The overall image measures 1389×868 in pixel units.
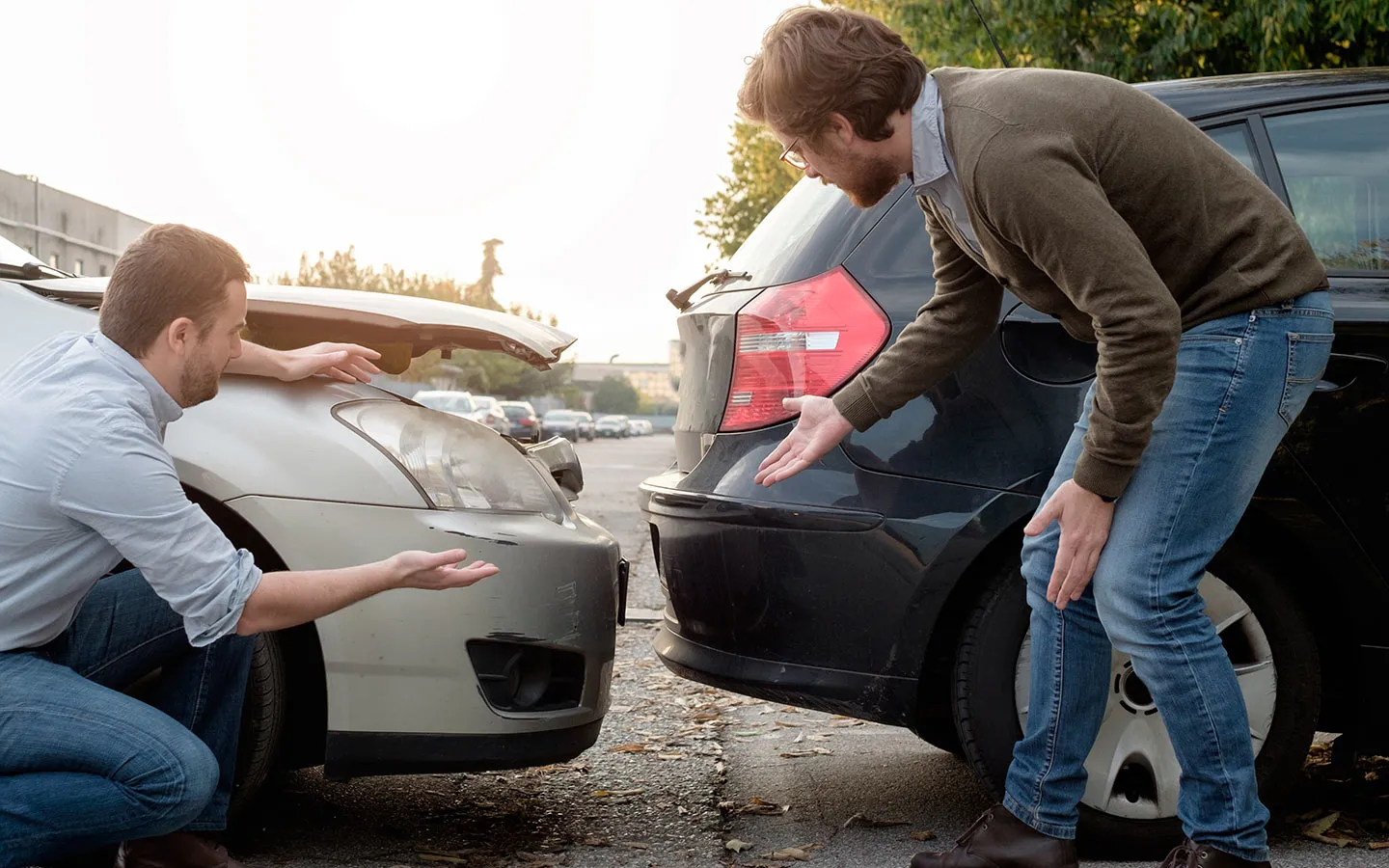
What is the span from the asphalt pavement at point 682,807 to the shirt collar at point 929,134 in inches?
58.8

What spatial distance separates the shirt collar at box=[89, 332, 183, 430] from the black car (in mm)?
1135

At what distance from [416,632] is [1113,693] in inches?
55.9

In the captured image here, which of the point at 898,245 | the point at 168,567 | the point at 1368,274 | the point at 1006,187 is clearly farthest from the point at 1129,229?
the point at 168,567

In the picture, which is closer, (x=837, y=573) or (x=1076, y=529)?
(x=1076, y=529)

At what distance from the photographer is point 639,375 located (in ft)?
593

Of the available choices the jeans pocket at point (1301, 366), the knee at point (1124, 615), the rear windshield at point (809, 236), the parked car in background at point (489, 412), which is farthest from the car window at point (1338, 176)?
the parked car in background at point (489, 412)

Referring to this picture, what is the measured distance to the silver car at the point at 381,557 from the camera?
271 cm

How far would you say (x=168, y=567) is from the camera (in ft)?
7.20

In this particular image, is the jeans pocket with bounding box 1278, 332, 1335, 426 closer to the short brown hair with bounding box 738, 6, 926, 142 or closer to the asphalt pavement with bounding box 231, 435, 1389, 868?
the short brown hair with bounding box 738, 6, 926, 142

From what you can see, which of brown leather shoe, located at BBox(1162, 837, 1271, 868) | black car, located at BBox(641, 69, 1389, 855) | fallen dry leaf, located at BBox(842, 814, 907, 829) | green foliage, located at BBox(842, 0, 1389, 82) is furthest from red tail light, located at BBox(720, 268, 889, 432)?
green foliage, located at BBox(842, 0, 1389, 82)

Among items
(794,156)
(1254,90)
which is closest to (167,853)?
(794,156)

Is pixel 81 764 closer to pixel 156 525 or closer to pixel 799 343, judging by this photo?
pixel 156 525

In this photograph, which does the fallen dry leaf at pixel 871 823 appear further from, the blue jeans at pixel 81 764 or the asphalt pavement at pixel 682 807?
the blue jeans at pixel 81 764

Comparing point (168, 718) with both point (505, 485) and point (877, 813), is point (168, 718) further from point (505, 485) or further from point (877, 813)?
point (877, 813)
